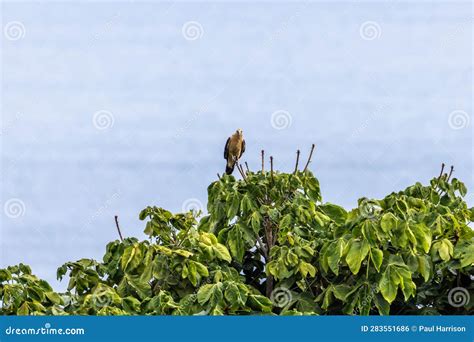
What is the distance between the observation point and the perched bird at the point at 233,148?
1452cm

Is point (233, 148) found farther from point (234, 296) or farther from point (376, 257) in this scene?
point (234, 296)

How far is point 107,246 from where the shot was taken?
11.0 metres

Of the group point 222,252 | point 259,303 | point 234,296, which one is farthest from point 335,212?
point 234,296

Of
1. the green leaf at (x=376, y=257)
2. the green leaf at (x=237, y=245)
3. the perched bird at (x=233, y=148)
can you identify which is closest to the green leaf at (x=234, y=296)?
the green leaf at (x=376, y=257)

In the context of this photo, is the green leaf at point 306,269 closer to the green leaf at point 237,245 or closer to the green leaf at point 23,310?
the green leaf at point 237,245

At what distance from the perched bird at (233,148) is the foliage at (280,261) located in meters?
3.17

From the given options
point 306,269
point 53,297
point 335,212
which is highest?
point 335,212

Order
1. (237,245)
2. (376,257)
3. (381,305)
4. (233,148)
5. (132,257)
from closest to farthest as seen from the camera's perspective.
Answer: (376,257)
(381,305)
(132,257)
(237,245)
(233,148)

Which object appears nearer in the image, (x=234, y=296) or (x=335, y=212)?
(x=234, y=296)

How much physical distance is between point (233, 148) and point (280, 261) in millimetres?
4767

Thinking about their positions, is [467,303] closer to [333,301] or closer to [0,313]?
[333,301]

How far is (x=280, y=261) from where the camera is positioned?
10047 millimetres

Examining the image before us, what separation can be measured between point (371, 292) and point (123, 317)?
8.98ft

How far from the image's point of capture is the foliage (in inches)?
366
